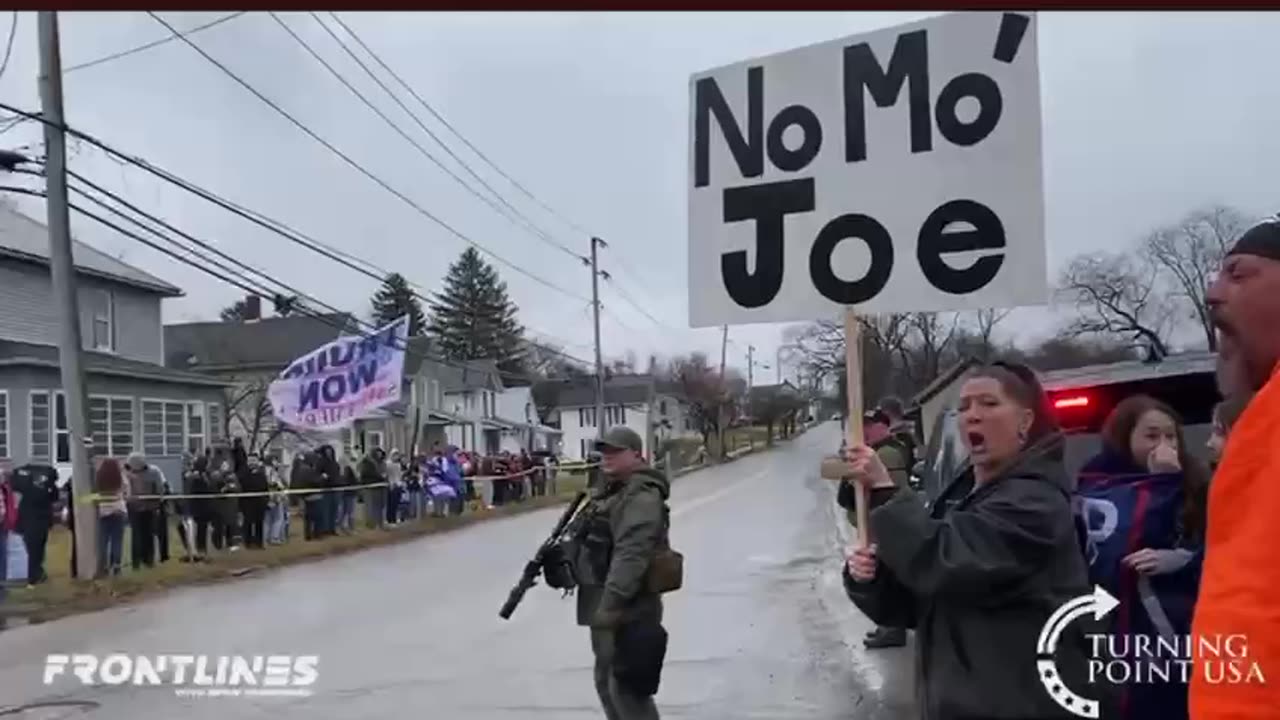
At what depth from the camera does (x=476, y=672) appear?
8648 millimetres

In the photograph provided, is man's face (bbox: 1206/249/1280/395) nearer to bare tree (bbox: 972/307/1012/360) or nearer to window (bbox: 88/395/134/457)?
bare tree (bbox: 972/307/1012/360)

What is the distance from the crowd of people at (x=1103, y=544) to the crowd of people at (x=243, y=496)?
7966 mm

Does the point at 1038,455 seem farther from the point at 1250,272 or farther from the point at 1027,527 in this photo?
the point at 1250,272

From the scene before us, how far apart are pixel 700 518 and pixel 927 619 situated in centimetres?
1842

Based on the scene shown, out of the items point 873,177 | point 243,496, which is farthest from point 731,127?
point 243,496

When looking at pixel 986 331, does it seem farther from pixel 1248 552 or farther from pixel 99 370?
pixel 99 370

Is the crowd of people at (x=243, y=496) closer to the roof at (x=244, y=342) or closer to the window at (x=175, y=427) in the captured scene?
the window at (x=175, y=427)

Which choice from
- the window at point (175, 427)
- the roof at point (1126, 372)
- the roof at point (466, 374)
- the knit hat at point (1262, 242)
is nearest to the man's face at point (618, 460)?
the roof at point (1126, 372)

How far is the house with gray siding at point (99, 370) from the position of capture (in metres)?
11.0

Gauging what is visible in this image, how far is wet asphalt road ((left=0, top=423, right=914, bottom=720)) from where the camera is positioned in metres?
7.59

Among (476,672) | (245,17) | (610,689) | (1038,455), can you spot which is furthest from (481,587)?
(1038,455)

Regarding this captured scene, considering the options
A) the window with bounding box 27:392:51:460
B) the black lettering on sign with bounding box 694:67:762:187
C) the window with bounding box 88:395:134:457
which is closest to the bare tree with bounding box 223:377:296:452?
the window with bounding box 88:395:134:457

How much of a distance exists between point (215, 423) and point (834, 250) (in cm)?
1121

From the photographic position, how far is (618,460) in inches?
208
